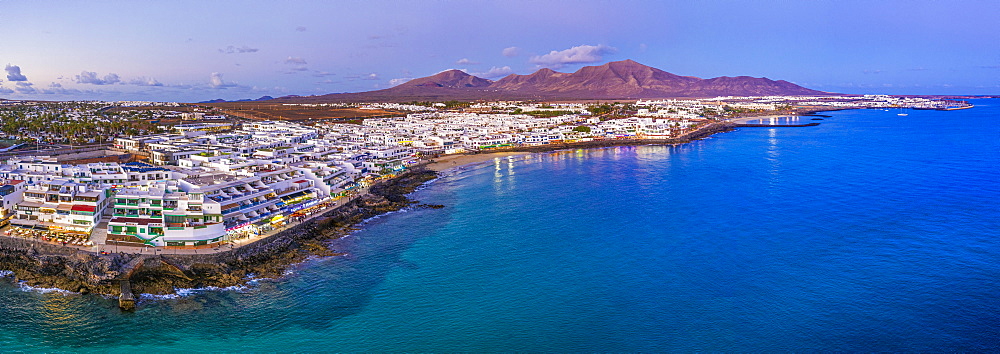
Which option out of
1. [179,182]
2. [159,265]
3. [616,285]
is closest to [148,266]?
[159,265]

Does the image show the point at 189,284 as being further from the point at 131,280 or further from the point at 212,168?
the point at 212,168

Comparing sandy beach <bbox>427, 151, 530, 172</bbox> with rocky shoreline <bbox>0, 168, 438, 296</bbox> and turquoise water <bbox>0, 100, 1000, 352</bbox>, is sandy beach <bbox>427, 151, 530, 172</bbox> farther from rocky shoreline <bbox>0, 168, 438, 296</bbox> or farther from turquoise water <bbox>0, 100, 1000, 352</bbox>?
rocky shoreline <bbox>0, 168, 438, 296</bbox>

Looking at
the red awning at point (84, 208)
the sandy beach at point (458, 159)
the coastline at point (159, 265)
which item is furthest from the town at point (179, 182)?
the sandy beach at point (458, 159)

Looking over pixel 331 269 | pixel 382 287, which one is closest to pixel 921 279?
pixel 382 287

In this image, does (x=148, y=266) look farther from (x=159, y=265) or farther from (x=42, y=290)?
(x=42, y=290)

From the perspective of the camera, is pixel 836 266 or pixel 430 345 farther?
pixel 836 266

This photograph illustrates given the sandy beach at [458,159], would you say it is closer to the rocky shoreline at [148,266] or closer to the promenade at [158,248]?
the promenade at [158,248]

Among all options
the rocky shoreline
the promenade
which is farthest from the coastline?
the promenade
